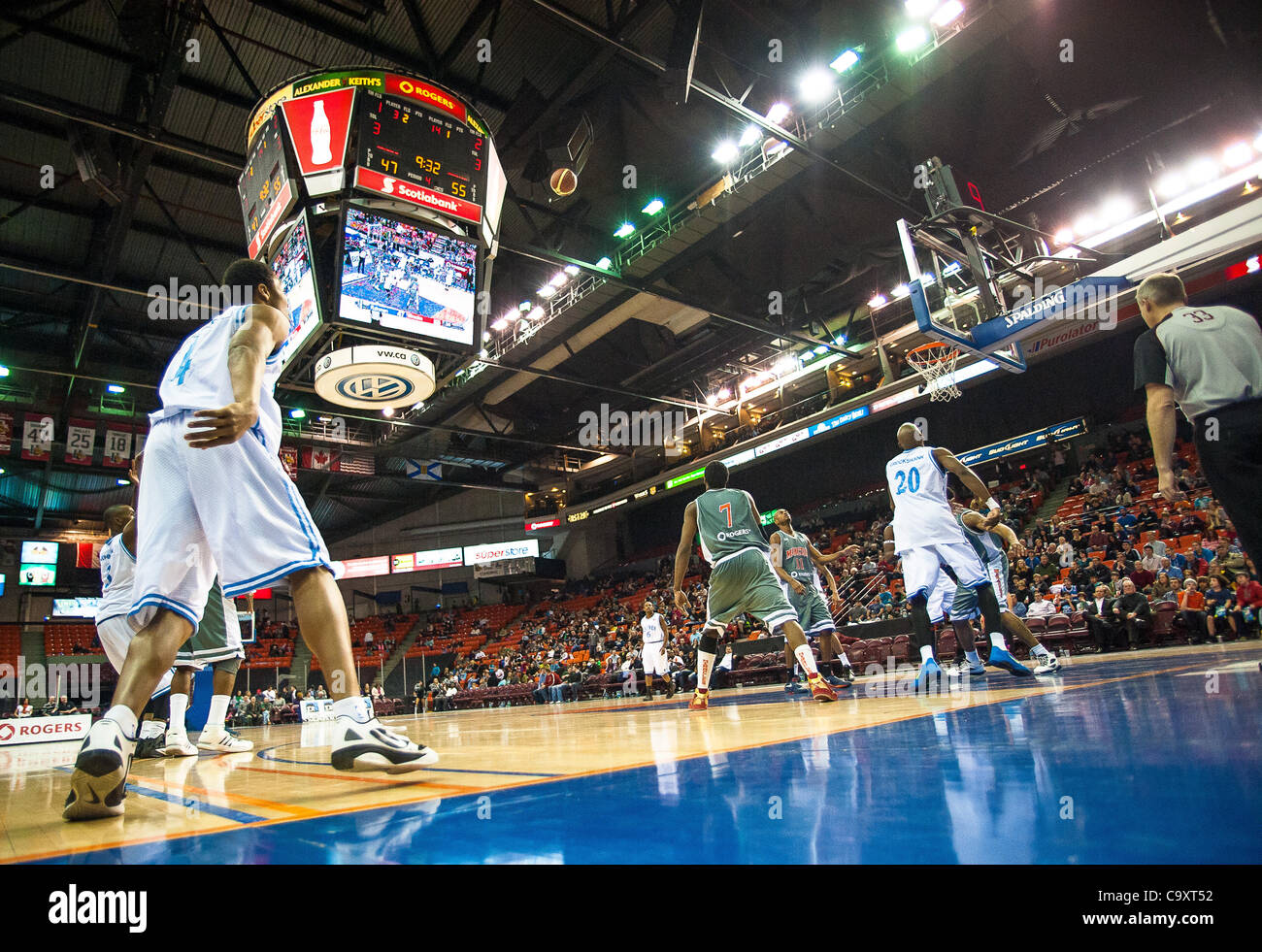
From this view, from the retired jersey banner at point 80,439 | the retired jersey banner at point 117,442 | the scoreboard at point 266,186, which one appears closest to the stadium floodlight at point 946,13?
the scoreboard at point 266,186

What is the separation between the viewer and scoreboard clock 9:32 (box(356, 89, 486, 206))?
7.29 meters

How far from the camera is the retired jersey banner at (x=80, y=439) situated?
1697 cm

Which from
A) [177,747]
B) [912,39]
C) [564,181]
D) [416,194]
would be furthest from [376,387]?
[912,39]

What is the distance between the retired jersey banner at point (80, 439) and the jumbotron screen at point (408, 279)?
14254 mm

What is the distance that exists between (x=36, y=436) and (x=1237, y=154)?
25.5m

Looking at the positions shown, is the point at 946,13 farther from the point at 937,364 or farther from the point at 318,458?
the point at 318,458

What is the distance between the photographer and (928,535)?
4766 mm

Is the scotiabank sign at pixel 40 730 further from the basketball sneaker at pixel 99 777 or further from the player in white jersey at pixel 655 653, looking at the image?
the basketball sneaker at pixel 99 777

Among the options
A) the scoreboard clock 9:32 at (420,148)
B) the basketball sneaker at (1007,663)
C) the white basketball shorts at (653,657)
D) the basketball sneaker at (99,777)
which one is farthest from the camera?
the white basketball shorts at (653,657)

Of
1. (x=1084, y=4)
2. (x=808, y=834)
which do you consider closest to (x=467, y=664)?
(x=1084, y=4)

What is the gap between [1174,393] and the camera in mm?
2574

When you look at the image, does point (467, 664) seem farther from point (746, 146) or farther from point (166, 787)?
point (166, 787)

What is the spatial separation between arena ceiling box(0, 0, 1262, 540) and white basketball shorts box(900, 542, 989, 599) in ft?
19.8

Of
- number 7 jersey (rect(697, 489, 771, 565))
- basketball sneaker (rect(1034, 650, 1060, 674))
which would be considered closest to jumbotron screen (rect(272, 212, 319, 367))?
number 7 jersey (rect(697, 489, 771, 565))
